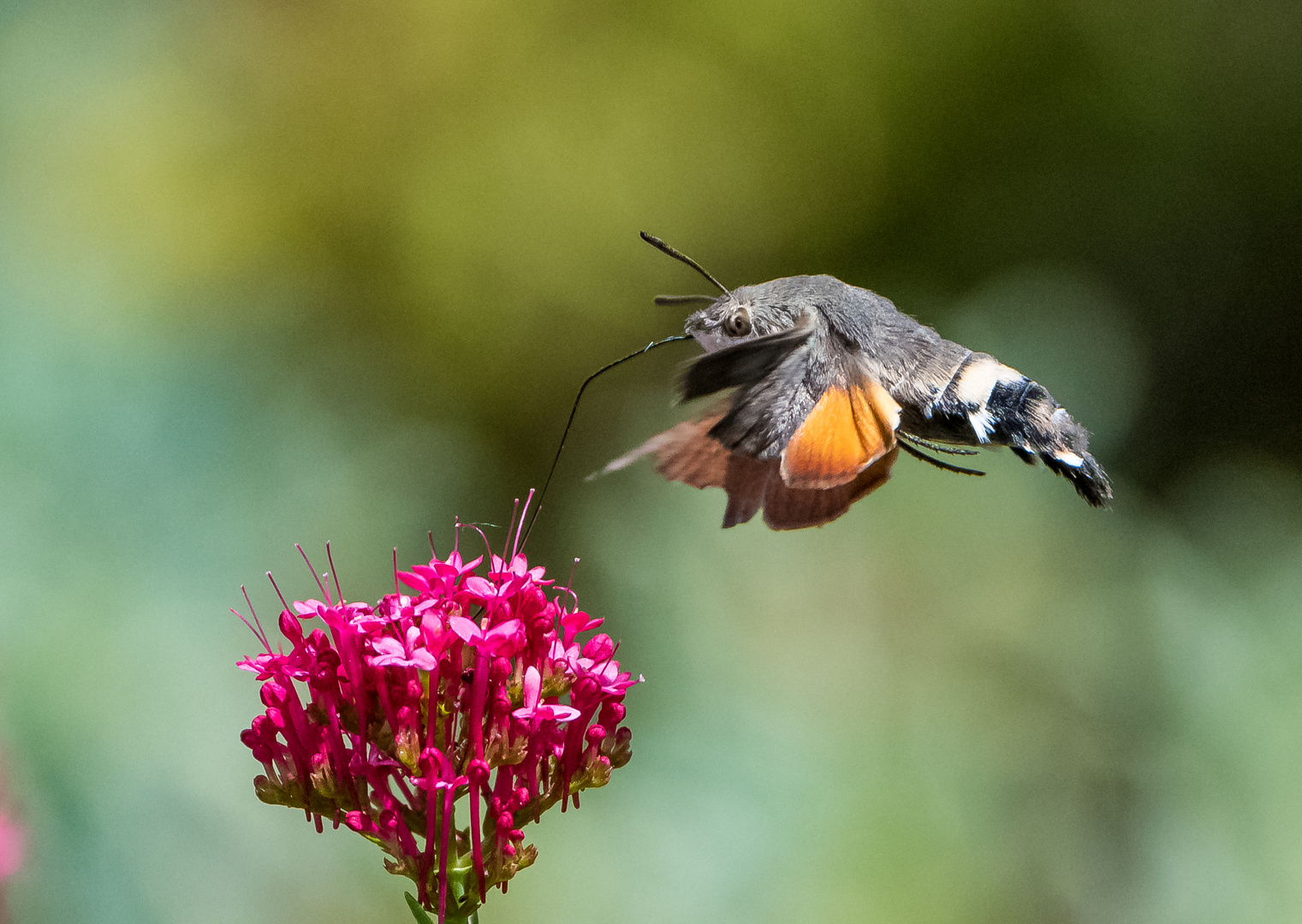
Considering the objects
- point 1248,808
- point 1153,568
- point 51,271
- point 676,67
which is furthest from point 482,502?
point 1248,808

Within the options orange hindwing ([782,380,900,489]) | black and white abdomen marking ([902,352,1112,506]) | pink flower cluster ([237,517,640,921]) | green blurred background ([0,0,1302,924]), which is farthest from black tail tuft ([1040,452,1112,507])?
green blurred background ([0,0,1302,924])

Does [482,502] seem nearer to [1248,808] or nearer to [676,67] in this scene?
[676,67]

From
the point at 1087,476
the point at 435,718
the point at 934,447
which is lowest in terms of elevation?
the point at 1087,476

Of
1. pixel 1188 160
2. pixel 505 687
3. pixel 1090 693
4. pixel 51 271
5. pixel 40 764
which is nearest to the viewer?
pixel 505 687

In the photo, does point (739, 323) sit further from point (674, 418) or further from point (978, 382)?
point (674, 418)

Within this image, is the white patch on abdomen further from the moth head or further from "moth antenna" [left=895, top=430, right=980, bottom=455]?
the moth head

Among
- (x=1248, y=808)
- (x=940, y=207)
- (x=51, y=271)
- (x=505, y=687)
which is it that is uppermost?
(x=51, y=271)

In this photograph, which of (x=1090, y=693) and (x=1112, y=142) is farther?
(x=1112, y=142)

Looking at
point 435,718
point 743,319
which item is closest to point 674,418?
point 743,319
